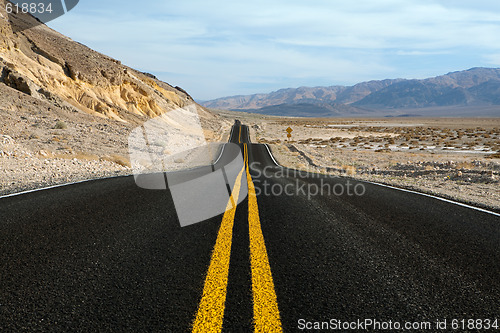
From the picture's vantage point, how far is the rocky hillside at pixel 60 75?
2417 cm

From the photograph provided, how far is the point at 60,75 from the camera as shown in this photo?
96.3 feet

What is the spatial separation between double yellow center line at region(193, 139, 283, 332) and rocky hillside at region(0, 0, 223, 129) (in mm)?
23008

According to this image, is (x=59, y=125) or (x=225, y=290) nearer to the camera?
(x=225, y=290)

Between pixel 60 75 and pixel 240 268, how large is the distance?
3389 cm

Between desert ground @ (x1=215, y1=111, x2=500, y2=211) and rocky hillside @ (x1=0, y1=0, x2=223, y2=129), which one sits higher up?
rocky hillside @ (x1=0, y1=0, x2=223, y2=129)

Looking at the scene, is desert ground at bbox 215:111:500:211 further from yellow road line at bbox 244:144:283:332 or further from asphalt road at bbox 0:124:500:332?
yellow road line at bbox 244:144:283:332

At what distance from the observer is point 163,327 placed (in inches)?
73.5

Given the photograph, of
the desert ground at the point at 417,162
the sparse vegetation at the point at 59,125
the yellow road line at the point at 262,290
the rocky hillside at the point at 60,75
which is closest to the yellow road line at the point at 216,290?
the yellow road line at the point at 262,290

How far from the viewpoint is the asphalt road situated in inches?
79.0

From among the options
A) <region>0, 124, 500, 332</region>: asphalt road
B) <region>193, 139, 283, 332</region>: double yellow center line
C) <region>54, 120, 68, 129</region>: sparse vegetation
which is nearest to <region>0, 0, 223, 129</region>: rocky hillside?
<region>54, 120, 68, 129</region>: sparse vegetation

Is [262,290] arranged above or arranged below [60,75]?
below

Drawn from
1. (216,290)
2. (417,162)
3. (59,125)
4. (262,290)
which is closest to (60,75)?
(59,125)

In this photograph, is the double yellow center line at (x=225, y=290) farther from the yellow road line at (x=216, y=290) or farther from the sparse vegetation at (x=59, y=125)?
the sparse vegetation at (x=59, y=125)

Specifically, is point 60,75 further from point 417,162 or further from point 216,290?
point 216,290
